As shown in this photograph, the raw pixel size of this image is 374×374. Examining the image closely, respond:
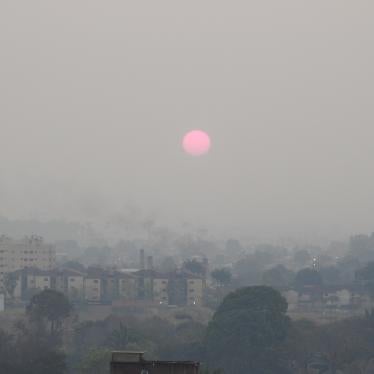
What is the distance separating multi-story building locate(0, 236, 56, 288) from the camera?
11169cm

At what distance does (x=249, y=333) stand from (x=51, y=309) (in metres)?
12.3

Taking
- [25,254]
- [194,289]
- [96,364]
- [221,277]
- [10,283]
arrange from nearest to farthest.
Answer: [96,364], [10,283], [194,289], [221,277], [25,254]

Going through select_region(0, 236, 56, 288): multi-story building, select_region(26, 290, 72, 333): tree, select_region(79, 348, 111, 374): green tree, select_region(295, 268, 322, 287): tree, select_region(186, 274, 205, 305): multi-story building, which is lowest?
select_region(79, 348, 111, 374): green tree

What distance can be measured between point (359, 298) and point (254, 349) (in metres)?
32.4

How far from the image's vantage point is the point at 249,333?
2301 inches

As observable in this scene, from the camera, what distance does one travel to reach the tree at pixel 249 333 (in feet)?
185

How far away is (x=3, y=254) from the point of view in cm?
11119

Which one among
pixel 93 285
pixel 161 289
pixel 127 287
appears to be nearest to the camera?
pixel 127 287

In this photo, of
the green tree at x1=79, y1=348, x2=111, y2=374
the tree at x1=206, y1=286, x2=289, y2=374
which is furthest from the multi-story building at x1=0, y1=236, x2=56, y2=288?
the green tree at x1=79, y1=348, x2=111, y2=374

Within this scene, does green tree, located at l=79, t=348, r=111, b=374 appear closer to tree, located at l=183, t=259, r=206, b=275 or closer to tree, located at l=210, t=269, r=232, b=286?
tree, located at l=210, t=269, r=232, b=286

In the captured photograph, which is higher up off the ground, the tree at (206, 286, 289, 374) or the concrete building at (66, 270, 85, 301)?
the concrete building at (66, 270, 85, 301)

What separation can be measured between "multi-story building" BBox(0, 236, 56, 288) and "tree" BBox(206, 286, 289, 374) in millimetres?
52159

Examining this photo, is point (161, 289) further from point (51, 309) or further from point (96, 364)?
point (96, 364)

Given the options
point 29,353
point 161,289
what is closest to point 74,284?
point 161,289
